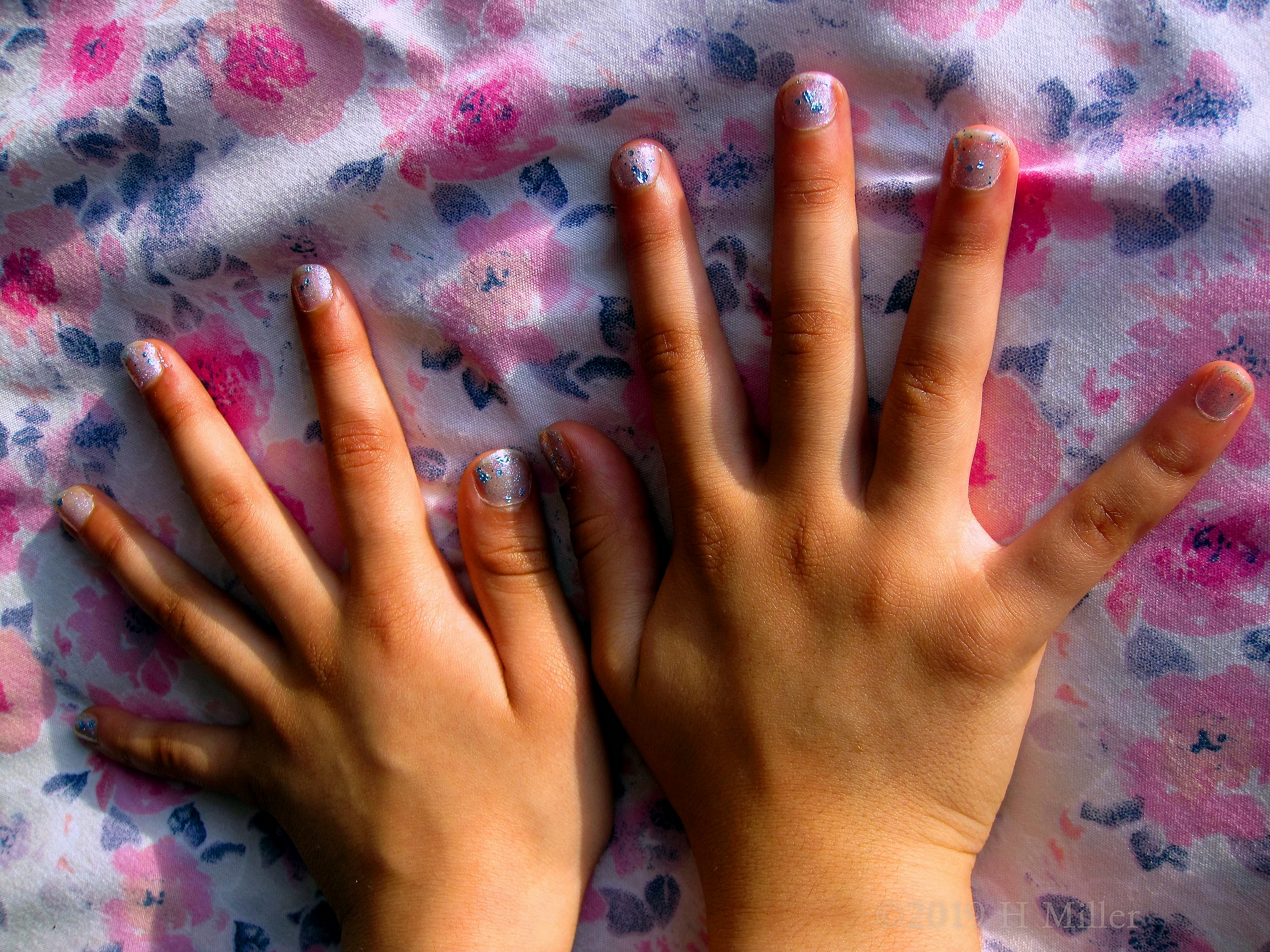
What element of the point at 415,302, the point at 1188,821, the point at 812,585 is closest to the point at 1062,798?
the point at 1188,821

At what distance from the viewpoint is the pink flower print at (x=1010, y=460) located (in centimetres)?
67

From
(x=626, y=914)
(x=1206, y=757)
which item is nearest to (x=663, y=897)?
(x=626, y=914)

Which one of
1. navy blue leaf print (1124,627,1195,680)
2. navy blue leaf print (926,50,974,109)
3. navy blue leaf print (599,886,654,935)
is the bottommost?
navy blue leaf print (599,886,654,935)

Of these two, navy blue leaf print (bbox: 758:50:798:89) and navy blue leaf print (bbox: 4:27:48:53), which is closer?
navy blue leaf print (bbox: 758:50:798:89)

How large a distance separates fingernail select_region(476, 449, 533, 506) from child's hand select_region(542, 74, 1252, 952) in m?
0.15

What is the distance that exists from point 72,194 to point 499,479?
1.72 ft

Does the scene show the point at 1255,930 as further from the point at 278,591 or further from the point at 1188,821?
the point at 278,591

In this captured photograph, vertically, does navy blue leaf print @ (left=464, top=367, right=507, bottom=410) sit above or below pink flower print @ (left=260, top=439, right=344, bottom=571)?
above

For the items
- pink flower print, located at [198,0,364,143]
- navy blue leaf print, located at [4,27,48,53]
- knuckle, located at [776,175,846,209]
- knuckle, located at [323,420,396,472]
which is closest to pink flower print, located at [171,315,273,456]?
knuckle, located at [323,420,396,472]

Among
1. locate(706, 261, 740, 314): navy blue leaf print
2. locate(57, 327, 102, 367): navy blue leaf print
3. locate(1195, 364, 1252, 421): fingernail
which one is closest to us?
locate(1195, 364, 1252, 421): fingernail

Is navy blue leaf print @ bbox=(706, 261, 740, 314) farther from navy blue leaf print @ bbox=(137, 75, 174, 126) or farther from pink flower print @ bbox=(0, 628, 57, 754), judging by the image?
pink flower print @ bbox=(0, 628, 57, 754)

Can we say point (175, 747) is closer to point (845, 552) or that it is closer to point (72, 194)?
point (72, 194)

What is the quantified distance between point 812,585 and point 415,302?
458 mm

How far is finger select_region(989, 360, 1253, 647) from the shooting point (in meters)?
0.61
